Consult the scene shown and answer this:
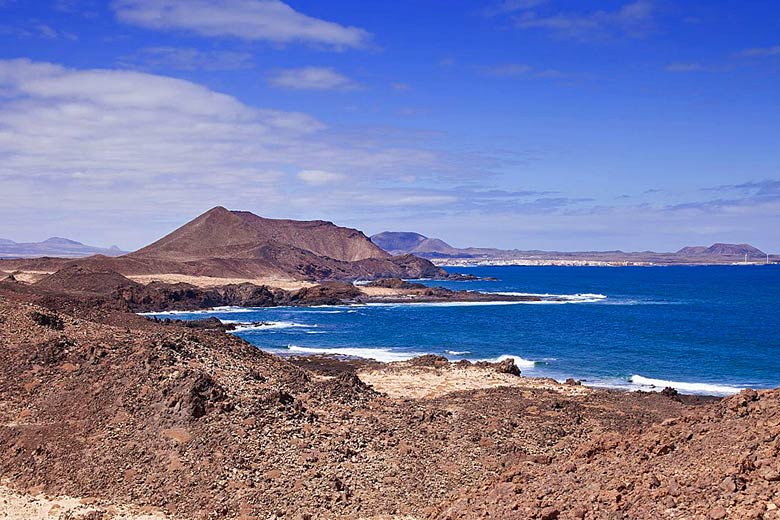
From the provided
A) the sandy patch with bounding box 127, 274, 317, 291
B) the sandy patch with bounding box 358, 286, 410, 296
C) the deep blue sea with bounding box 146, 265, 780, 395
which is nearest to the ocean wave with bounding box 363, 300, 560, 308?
the deep blue sea with bounding box 146, 265, 780, 395

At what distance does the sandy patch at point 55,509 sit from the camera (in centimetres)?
1434

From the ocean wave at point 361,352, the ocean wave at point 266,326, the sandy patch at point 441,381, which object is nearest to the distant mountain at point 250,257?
the ocean wave at point 266,326

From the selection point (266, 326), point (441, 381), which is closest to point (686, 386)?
point (441, 381)

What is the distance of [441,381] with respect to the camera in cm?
3019

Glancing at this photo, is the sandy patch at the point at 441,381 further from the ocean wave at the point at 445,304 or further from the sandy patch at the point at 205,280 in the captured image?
the sandy patch at the point at 205,280

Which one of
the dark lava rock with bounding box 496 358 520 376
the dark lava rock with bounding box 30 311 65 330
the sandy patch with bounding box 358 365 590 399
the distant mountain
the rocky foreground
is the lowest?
the sandy patch with bounding box 358 365 590 399

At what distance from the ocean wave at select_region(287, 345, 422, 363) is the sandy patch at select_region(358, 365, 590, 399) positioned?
11.2m

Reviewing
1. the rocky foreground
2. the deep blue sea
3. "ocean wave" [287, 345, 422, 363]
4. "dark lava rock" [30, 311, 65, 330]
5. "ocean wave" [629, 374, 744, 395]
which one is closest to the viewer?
the rocky foreground

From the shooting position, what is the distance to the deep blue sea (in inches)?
1636

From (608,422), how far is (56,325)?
54.2 ft

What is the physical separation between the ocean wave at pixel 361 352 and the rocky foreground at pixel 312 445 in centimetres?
2234

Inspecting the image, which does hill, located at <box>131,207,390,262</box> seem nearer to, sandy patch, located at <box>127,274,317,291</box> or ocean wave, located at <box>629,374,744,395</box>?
sandy patch, located at <box>127,274,317,291</box>

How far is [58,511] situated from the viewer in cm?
1458

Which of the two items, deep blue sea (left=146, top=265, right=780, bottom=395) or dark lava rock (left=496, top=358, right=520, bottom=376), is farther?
deep blue sea (left=146, top=265, right=780, bottom=395)
